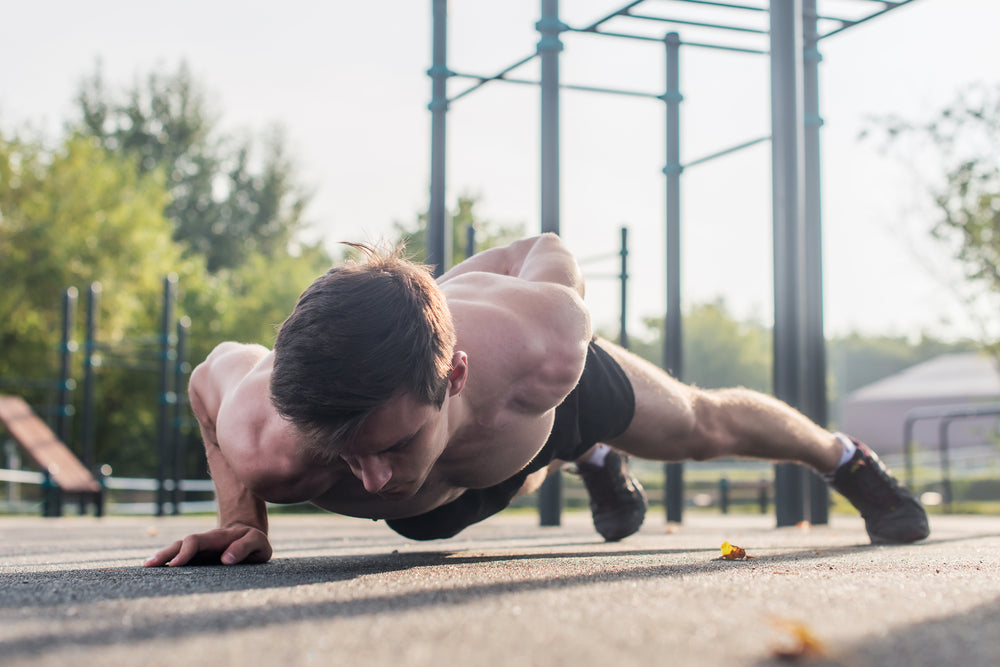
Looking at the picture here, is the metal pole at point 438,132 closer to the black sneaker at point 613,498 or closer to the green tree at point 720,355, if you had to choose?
the black sneaker at point 613,498

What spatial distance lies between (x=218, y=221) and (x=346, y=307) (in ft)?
81.0

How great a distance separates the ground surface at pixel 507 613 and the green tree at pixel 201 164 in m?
23.2

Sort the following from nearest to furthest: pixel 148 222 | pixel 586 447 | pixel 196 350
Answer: pixel 586 447
pixel 148 222
pixel 196 350

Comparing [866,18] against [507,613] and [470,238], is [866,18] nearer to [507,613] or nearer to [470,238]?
[470,238]

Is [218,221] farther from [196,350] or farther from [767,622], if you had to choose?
[767,622]

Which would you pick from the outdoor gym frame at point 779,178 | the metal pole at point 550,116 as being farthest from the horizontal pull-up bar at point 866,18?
the metal pole at point 550,116

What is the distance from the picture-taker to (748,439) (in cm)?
265

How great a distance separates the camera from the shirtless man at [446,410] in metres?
1.66

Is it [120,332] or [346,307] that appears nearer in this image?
[346,307]

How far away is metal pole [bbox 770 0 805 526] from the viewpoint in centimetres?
432

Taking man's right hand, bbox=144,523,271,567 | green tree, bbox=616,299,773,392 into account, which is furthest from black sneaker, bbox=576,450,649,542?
green tree, bbox=616,299,773,392

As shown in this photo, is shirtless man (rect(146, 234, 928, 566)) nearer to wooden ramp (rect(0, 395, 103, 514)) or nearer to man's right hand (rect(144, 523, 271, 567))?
man's right hand (rect(144, 523, 271, 567))

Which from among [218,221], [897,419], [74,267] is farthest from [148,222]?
[897,419]

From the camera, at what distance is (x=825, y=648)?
99 centimetres
